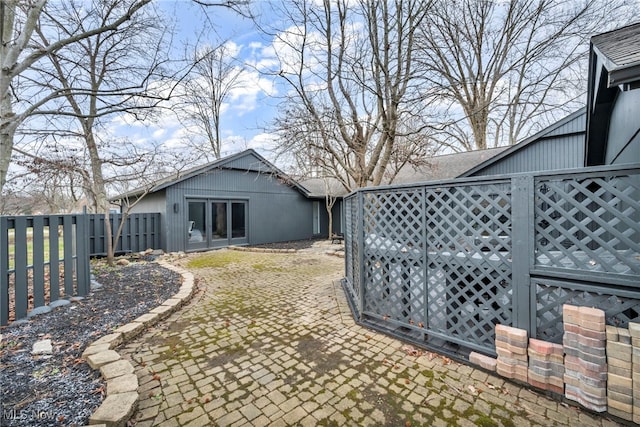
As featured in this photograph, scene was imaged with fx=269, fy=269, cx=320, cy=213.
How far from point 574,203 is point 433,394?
6.65 feet

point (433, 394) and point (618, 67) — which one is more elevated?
point (618, 67)

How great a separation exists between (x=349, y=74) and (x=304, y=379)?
8232mm

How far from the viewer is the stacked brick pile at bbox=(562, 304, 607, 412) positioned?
2082mm

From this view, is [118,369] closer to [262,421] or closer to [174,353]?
[174,353]

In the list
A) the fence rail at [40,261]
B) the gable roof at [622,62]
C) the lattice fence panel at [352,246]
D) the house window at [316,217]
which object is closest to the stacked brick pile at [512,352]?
the lattice fence panel at [352,246]

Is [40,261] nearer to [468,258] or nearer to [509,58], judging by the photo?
[468,258]

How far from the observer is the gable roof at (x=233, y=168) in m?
9.62

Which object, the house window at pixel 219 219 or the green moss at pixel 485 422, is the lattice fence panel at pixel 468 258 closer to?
the green moss at pixel 485 422

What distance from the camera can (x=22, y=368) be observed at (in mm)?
2609

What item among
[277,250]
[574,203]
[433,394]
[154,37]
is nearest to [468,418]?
[433,394]

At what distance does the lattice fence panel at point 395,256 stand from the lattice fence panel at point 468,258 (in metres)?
0.15

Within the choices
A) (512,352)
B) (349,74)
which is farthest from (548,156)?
(512,352)

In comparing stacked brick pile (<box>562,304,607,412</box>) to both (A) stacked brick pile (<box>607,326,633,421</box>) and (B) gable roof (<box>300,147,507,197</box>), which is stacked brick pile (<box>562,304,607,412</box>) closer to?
(A) stacked brick pile (<box>607,326,633,421</box>)

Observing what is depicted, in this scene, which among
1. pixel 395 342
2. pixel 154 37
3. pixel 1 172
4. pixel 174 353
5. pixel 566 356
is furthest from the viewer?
pixel 154 37
